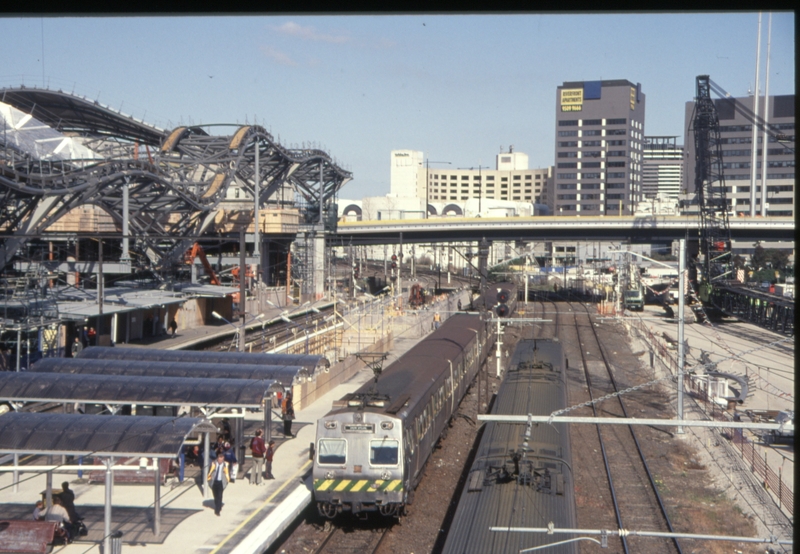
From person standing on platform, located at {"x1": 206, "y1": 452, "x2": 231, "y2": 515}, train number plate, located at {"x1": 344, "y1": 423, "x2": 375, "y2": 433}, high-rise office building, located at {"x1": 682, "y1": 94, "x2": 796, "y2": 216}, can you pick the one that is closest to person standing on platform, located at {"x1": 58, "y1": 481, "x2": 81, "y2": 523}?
person standing on platform, located at {"x1": 206, "y1": 452, "x2": 231, "y2": 515}

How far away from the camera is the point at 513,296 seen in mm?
49375

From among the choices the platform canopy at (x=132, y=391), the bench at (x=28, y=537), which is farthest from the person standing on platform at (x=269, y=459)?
the bench at (x=28, y=537)

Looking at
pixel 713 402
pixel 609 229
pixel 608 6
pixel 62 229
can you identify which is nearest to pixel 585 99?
pixel 609 229

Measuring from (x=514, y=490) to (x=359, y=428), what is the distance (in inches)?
165

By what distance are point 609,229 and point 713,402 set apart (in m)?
45.5

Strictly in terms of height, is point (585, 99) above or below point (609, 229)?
above

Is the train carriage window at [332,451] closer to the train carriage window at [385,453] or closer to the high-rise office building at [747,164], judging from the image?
the train carriage window at [385,453]

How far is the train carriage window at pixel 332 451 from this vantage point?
49.3 ft

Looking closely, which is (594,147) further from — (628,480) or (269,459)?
(269,459)

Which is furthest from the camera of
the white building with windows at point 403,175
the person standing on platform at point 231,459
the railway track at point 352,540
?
the white building with windows at point 403,175

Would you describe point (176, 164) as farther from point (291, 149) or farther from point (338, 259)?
point (338, 259)

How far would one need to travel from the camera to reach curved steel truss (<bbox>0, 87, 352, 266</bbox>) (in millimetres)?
33594

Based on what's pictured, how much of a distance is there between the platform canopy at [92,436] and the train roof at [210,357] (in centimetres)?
737

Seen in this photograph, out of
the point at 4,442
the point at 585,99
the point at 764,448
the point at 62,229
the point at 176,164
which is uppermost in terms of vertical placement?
the point at 585,99
